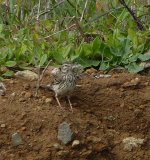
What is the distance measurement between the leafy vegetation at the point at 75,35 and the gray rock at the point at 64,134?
0.76 metres

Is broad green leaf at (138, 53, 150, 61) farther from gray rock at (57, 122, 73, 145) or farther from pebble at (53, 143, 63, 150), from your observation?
pebble at (53, 143, 63, 150)

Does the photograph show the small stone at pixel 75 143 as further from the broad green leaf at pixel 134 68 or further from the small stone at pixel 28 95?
the broad green leaf at pixel 134 68

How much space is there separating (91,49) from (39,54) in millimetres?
469

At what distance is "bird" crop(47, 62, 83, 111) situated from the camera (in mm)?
4773

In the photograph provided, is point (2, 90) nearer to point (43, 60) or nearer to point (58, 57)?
point (43, 60)

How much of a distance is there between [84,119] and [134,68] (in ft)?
2.72

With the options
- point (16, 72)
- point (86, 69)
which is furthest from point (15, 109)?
point (86, 69)

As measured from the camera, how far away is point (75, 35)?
5934mm

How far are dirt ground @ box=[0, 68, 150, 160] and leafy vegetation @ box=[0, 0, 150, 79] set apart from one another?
10.5 inches

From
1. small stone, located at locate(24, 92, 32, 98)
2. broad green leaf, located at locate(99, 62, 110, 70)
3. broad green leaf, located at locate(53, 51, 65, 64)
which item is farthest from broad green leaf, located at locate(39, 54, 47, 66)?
broad green leaf, located at locate(99, 62, 110, 70)

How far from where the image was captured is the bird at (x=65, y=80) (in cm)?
477

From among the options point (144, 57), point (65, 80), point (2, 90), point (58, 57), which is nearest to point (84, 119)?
point (65, 80)

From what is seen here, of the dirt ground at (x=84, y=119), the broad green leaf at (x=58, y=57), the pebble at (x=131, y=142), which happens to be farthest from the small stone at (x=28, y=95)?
the pebble at (x=131, y=142)

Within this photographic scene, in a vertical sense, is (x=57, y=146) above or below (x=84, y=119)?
below
